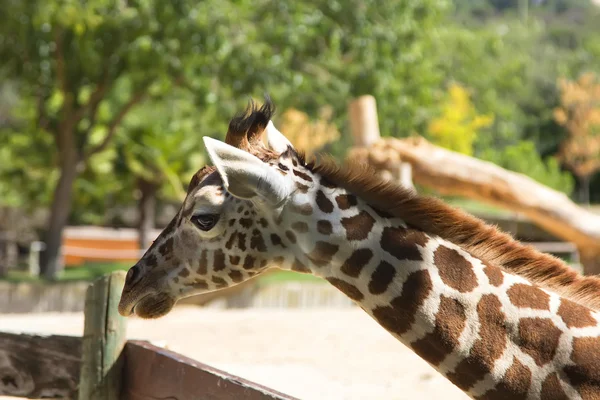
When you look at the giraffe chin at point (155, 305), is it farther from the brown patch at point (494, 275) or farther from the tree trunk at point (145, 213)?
the tree trunk at point (145, 213)

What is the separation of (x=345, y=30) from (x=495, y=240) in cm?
1609

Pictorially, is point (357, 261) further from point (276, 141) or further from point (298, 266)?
point (276, 141)

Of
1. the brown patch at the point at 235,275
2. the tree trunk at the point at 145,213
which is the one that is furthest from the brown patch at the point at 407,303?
the tree trunk at the point at 145,213

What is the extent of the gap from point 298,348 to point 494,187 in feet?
13.2

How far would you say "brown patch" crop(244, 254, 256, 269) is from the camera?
2.86 m

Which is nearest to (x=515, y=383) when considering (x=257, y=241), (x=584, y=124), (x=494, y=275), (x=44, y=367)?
(x=494, y=275)

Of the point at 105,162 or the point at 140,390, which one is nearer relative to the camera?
the point at 140,390

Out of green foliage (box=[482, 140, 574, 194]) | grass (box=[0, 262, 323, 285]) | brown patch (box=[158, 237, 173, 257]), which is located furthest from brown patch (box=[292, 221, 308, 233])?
green foliage (box=[482, 140, 574, 194])

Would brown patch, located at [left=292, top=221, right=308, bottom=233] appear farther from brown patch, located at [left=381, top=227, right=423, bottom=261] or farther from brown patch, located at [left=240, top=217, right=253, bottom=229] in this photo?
brown patch, located at [left=381, top=227, right=423, bottom=261]

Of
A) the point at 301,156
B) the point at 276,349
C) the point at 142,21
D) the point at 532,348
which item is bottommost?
the point at 276,349

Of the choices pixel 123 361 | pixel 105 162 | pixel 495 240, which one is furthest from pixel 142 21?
pixel 495 240

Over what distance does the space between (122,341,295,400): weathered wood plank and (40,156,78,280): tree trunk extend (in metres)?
14.6

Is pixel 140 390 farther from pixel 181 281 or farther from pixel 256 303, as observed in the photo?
pixel 256 303

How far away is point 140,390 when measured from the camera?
3596mm
